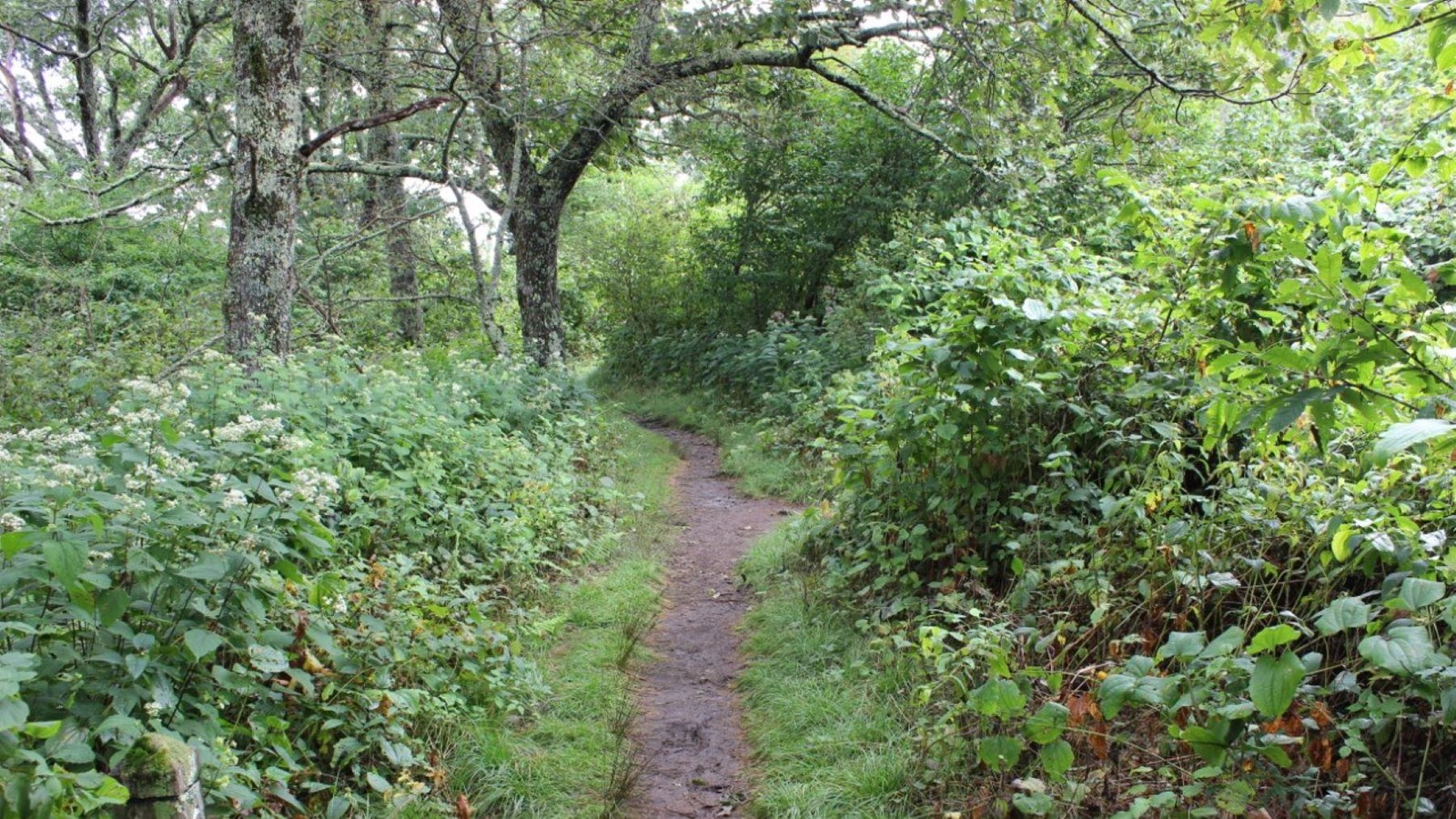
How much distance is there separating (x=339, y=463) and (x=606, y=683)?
6.57ft

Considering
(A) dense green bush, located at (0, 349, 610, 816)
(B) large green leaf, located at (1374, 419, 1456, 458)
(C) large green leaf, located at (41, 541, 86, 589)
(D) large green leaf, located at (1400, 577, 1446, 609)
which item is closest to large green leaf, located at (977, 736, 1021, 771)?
(D) large green leaf, located at (1400, 577, 1446, 609)

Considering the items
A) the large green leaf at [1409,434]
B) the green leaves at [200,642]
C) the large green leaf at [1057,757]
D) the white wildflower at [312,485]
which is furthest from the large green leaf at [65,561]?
the large green leaf at [1409,434]

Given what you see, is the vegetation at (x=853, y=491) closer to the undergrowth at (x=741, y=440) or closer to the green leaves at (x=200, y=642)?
the green leaves at (x=200, y=642)

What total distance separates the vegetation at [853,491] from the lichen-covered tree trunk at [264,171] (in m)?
0.03

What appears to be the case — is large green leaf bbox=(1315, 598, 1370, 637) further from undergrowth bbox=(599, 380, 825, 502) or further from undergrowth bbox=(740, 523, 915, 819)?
undergrowth bbox=(599, 380, 825, 502)

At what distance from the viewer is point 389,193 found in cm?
1377

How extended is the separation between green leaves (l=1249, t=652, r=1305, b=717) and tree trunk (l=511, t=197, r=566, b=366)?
9.80 meters

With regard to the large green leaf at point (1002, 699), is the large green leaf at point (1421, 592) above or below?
above

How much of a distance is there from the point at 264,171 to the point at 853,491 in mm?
5074

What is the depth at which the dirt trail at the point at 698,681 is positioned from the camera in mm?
4098

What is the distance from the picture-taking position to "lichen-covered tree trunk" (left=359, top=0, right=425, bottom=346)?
10367 mm

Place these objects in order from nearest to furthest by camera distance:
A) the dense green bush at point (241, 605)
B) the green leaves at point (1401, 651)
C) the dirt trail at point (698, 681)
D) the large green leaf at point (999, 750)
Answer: the green leaves at point (1401, 651) → the dense green bush at point (241, 605) → the large green leaf at point (999, 750) → the dirt trail at point (698, 681)

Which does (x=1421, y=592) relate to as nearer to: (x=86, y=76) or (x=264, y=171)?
(x=264, y=171)

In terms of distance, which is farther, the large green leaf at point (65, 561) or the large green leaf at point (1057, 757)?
the large green leaf at point (1057, 757)
